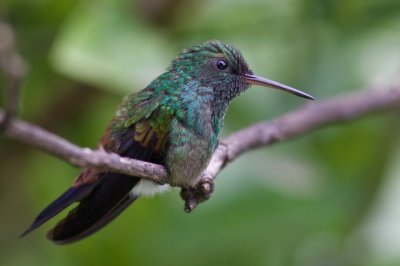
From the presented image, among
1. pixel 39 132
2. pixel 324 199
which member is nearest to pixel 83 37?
pixel 324 199

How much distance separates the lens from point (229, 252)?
3680mm

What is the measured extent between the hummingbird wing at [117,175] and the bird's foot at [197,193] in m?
0.15

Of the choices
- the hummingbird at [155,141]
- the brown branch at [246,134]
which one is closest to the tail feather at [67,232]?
the hummingbird at [155,141]

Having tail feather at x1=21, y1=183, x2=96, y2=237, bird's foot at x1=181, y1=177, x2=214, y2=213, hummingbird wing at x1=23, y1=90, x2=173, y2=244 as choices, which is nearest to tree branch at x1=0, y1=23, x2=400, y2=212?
bird's foot at x1=181, y1=177, x2=214, y2=213

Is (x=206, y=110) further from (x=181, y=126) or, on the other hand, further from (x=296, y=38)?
(x=296, y=38)

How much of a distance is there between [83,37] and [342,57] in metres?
1.38

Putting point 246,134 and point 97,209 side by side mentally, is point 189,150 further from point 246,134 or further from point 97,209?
point 246,134

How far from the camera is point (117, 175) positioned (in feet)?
7.98

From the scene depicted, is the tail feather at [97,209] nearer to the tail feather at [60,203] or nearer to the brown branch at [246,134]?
the tail feather at [60,203]

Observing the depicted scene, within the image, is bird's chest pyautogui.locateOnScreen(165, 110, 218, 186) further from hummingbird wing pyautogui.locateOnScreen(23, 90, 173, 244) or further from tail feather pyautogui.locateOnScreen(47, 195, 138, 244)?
tail feather pyautogui.locateOnScreen(47, 195, 138, 244)

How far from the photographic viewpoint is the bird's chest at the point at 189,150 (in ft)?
8.10

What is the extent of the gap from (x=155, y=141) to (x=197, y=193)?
23cm

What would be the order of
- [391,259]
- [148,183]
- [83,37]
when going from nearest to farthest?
[148,183], [391,259], [83,37]

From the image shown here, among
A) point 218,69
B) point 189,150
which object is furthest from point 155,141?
point 218,69
